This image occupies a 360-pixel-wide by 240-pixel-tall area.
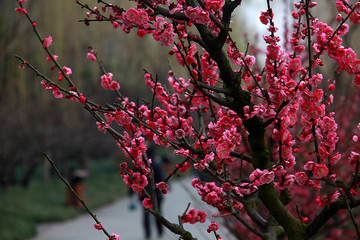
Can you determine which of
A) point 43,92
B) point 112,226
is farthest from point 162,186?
point 43,92

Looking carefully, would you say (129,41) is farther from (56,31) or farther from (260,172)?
(260,172)

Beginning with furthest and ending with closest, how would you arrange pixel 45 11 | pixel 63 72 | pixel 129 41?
pixel 129 41 < pixel 45 11 < pixel 63 72

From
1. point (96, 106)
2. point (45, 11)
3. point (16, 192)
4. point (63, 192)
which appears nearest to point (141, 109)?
point (96, 106)

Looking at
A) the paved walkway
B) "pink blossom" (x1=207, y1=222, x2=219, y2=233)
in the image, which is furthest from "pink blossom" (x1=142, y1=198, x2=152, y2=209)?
the paved walkway

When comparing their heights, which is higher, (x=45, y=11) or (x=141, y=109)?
(x=45, y=11)

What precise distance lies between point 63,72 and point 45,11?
12631 mm

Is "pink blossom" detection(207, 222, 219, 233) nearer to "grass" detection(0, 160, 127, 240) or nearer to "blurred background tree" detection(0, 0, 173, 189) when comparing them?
"blurred background tree" detection(0, 0, 173, 189)

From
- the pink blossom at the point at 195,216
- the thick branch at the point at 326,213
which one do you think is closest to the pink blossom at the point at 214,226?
the pink blossom at the point at 195,216

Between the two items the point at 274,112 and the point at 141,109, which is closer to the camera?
the point at 274,112

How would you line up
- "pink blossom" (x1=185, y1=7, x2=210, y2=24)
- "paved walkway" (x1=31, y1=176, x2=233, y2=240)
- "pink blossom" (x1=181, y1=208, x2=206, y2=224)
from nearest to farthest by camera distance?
1. "pink blossom" (x1=185, y1=7, x2=210, y2=24)
2. "pink blossom" (x1=181, y1=208, x2=206, y2=224)
3. "paved walkway" (x1=31, y1=176, x2=233, y2=240)

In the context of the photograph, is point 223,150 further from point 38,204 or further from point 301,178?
point 38,204

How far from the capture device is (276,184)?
8.17ft

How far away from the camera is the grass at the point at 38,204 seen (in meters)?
10.3

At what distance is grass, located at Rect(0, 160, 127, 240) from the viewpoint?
1030cm
